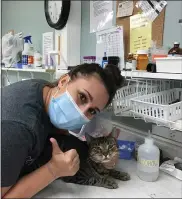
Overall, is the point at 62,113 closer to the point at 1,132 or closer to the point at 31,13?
the point at 1,132

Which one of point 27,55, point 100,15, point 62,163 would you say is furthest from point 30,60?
point 62,163

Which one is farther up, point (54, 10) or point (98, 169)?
point (54, 10)

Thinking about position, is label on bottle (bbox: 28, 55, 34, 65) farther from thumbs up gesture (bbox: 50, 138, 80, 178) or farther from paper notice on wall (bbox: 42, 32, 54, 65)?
thumbs up gesture (bbox: 50, 138, 80, 178)

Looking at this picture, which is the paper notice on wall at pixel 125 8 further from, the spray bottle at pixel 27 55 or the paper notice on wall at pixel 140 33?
the spray bottle at pixel 27 55

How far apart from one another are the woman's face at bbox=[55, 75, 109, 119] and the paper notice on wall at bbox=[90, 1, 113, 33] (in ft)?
2.72

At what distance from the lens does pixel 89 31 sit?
172 cm

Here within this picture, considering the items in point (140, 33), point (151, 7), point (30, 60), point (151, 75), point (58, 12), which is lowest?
point (151, 75)

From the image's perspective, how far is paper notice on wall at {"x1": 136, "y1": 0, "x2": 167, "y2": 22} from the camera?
116cm

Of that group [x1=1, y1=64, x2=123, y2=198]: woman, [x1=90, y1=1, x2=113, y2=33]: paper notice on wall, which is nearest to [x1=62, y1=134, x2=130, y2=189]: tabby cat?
[x1=1, y1=64, x2=123, y2=198]: woman

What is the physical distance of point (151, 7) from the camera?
47.4 inches

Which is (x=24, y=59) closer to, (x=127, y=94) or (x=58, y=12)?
(x=58, y=12)

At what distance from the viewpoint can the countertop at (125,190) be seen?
2.59 ft

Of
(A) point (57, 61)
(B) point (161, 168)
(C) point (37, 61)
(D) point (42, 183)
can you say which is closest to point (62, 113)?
(D) point (42, 183)

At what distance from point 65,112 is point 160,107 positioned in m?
0.37
